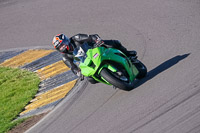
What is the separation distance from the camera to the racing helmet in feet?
29.9

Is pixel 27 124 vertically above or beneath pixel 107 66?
beneath

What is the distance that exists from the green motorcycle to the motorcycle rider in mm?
304

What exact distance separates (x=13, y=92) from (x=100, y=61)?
162 inches

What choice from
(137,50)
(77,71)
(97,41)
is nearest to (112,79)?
(97,41)

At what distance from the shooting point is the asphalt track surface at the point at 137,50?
743 centimetres

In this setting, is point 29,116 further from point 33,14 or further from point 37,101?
point 33,14

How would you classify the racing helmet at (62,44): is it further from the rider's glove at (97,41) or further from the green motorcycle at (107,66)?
the rider's glove at (97,41)

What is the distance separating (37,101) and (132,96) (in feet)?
9.76

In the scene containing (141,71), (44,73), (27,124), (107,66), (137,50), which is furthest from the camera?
(44,73)

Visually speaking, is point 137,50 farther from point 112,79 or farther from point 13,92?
point 13,92

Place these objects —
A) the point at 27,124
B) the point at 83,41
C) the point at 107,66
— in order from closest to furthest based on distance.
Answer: the point at 107,66, the point at 27,124, the point at 83,41

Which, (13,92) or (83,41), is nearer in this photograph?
(83,41)

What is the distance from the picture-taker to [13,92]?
448 inches

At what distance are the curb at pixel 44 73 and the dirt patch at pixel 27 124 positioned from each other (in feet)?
0.78
